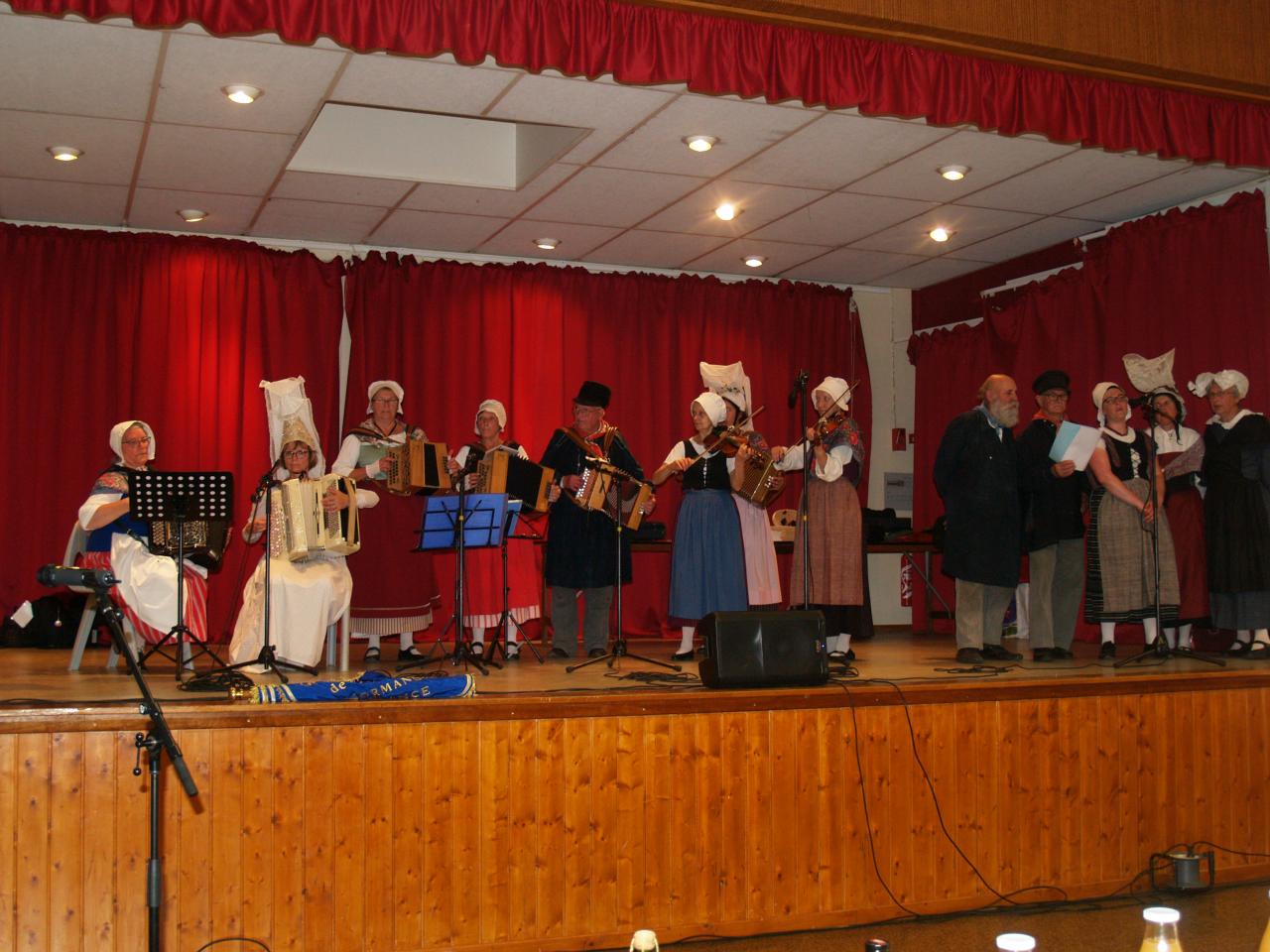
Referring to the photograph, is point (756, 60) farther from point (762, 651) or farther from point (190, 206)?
point (190, 206)

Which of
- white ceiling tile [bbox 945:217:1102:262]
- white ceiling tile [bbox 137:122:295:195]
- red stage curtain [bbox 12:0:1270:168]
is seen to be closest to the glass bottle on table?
red stage curtain [bbox 12:0:1270:168]

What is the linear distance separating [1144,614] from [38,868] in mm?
5225

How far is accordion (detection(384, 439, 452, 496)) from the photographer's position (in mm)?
6102

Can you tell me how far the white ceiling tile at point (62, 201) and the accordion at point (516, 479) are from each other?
111 inches

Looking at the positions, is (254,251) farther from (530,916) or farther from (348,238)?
(530,916)

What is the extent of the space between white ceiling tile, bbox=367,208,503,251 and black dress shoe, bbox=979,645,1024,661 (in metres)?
3.99

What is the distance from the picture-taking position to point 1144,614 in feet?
21.0

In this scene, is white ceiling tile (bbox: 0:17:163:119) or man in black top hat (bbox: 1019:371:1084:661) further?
man in black top hat (bbox: 1019:371:1084:661)

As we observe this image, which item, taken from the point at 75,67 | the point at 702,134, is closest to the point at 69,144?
the point at 75,67

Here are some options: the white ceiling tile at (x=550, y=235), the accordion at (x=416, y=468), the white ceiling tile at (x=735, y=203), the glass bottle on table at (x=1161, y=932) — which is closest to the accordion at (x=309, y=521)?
the accordion at (x=416, y=468)

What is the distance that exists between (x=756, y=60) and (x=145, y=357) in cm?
463

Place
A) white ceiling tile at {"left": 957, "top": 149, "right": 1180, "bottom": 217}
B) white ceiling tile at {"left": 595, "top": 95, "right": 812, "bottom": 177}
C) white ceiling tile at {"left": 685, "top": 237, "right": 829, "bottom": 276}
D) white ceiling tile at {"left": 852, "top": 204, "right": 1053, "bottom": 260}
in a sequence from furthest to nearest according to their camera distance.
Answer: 1. white ceiling tile at {"left": 685, "top": 237, "right": 829, "bottom": 276}
2. white ceiling tile at {"left": 852, "top": 204, "right": 1053, "bottom": 260}
3. white ceiling tile at {"left": 957, "top": 149, "right": 1180, "bottom": 217}
4. white ceiling tile at {"left": 595, "top": 95, "right": 812, "bottom": 177}

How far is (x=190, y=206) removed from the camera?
7480mm

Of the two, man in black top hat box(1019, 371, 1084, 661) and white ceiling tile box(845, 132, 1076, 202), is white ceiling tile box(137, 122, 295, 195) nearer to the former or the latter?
white ceiling tile box(845, 132, 1076, 202)
